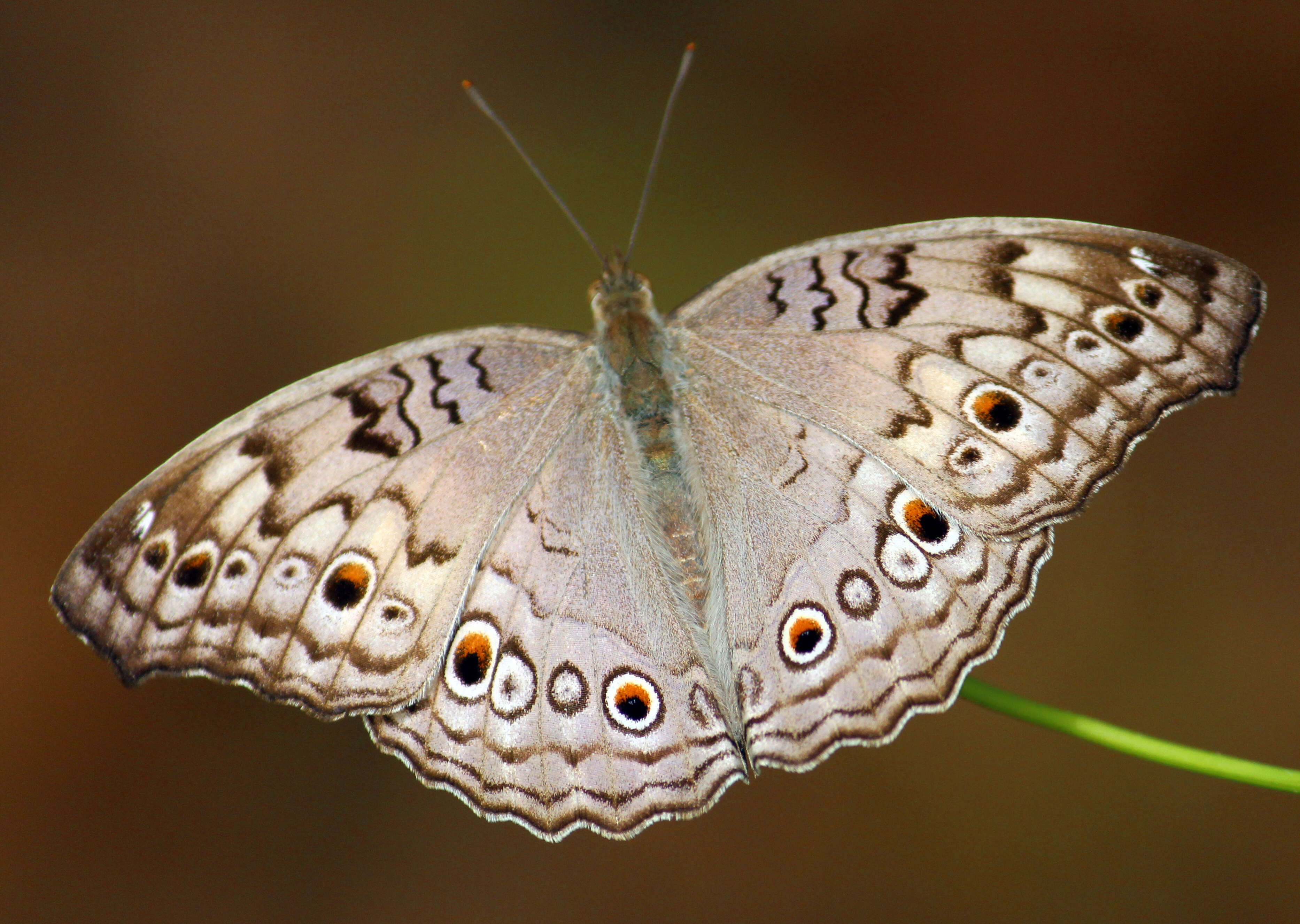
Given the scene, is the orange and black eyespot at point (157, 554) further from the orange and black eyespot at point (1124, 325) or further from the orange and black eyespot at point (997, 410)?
the orange and black eyespot at point (1124, 325)

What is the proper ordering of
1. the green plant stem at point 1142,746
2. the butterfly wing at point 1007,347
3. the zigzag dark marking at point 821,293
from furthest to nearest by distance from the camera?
the zigzag dark marking at point 821,293 < the butterfly wing at point 1007,347 < the green plant stem at point 1142,746

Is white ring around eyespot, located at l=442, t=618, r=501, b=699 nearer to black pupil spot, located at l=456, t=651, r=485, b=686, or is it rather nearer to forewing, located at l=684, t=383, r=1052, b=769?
black pupil spot, located at l=456, t=651, r=485, b=686

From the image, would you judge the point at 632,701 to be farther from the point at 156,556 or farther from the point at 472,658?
the point at 156,556

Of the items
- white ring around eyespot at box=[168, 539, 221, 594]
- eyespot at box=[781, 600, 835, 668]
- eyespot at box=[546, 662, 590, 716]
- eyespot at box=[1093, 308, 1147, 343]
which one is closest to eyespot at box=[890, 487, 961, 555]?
eyespot at box=[781, 600, 835, 668]

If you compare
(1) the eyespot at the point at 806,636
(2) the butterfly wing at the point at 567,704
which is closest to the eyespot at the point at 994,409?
(1) the eyespot at the point at 806,636

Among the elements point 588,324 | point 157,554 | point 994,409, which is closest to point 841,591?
point 994,409
